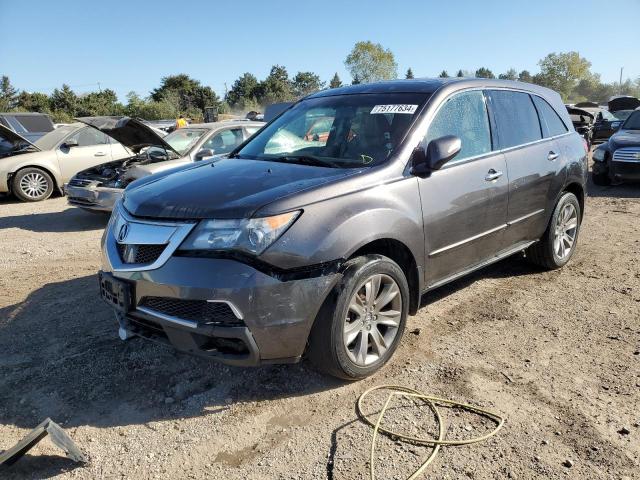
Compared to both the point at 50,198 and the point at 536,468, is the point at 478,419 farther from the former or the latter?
the point at 50,198

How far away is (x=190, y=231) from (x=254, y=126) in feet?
21.1

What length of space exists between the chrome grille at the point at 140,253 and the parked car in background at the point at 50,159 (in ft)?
26.2

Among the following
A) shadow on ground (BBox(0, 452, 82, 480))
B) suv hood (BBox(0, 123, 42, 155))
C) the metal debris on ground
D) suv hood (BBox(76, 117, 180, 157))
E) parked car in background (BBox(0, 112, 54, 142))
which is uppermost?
parked car in background (BBox(0, 112, 54, 142))

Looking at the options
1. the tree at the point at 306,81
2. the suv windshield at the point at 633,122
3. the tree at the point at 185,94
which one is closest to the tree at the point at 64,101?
the tree at the point at 185,94

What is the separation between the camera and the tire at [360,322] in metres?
2.79

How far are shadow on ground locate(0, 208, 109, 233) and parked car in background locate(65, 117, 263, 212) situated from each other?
0.39 m

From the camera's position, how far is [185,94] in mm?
63094

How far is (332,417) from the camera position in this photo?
279 centimetres

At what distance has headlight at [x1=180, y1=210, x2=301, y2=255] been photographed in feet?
8.47

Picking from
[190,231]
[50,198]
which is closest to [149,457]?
[190,231]

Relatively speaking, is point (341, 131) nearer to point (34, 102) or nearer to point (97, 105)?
point (97, 105)

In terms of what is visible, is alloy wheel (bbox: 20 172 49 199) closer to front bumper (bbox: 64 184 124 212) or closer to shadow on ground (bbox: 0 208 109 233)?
shadow on ground (bbox: 0 208 109 233)

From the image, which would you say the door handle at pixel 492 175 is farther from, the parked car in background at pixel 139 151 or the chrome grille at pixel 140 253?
the parked car in background at pixel 139 151

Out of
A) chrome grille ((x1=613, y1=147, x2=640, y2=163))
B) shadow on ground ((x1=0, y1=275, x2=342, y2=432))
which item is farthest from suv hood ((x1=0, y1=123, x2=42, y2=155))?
chrome grille ((x1=613, y1=147, x2=640, y2=163))
